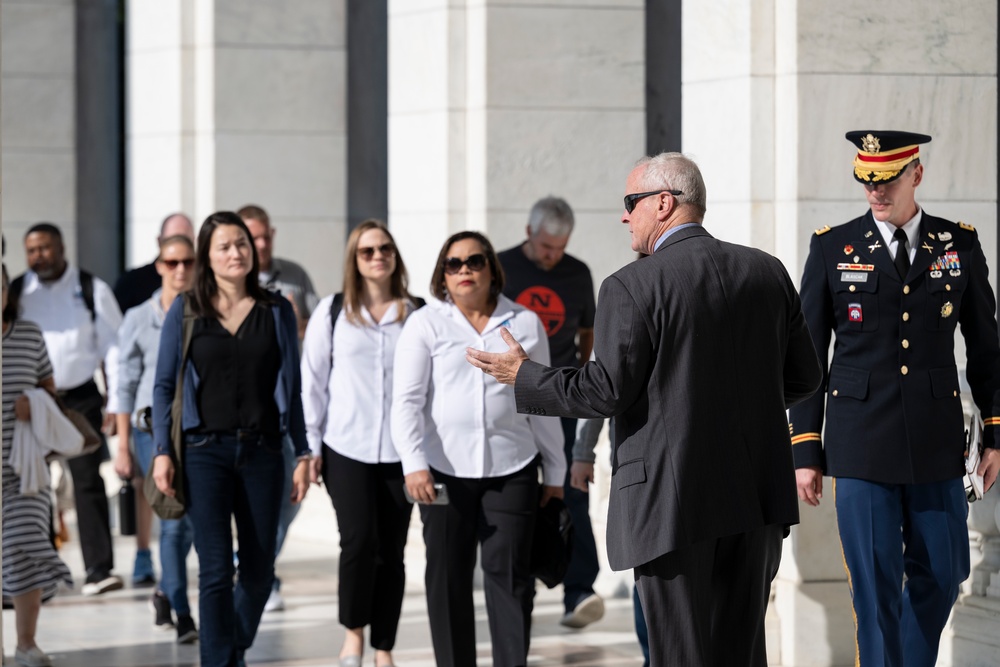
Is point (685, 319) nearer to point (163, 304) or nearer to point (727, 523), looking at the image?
point (727, 523)

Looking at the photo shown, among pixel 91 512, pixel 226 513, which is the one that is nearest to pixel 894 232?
pixel 226 513

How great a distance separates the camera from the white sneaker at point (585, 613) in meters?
8.83

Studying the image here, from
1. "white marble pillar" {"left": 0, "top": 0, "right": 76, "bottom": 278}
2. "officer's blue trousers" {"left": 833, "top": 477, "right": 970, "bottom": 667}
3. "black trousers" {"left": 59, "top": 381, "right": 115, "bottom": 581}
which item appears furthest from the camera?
"white marble pillar" {"left": 0, "top": 0, "right": 76, "bottom": 278}

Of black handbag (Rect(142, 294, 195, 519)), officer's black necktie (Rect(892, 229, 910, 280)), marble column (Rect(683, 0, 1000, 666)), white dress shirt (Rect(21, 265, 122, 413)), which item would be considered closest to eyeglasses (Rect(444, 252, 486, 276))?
black handbag (Rect(142, 294, 195, 519))

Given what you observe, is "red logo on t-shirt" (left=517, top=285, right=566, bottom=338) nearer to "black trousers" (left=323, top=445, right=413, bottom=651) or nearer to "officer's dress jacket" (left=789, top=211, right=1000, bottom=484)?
"black trousers" (left=323, top=445, right=413, bottom=651)

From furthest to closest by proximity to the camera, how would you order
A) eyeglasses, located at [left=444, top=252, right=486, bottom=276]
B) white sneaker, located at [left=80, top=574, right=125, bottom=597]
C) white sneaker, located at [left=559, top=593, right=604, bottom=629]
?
1. white sneaker, located at [left=80, top=574, right=125, bottom=597]
2. white sneaker, located at [left=559, top=593, right=604, bottom=629]
3. eyeglasses, located at [left=444, top=252, right=486, bottom=276]

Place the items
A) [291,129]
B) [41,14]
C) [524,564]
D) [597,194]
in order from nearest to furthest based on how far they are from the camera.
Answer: [524,564], [597,194], [291,129], [41,14]

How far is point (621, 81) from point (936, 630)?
5.58 m

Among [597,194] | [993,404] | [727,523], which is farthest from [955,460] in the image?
[597,194]

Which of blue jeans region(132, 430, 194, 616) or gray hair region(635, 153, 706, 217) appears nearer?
gray hair region(635, 153, 706, 217)

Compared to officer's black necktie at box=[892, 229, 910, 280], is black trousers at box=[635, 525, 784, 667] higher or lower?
lower

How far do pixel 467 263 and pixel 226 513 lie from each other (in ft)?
4.74

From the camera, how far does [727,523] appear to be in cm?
486

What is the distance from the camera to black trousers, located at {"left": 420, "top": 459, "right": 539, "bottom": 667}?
6.86m
